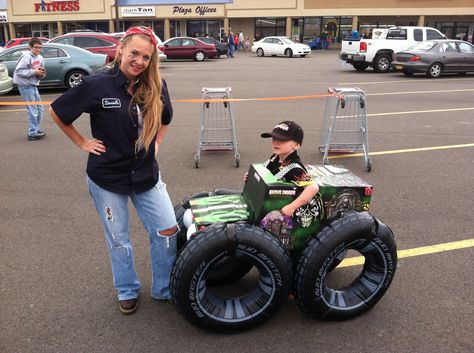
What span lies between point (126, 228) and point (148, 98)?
898 mm

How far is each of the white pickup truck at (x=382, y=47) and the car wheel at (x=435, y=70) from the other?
221 cm

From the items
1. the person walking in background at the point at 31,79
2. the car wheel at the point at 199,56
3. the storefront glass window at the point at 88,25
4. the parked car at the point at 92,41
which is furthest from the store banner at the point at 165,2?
the person walking in background at the point at 31,79

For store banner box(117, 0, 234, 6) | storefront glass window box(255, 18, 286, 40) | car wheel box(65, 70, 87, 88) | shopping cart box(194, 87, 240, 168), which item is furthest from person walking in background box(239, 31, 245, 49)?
shopping cart box(194, 87, 240, 168)

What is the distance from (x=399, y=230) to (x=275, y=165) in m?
1.90

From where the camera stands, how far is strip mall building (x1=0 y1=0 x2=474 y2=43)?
128 feet

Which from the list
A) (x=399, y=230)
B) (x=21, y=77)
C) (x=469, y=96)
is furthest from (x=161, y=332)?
(x=469, y=96)

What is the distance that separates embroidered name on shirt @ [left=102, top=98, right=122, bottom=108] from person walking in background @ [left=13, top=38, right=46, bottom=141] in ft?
19.5

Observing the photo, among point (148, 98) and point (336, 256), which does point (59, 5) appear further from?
point (336, 256)

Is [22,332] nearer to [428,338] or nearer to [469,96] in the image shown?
[428,338]

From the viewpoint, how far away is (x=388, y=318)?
316cm

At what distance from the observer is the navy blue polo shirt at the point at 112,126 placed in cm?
271

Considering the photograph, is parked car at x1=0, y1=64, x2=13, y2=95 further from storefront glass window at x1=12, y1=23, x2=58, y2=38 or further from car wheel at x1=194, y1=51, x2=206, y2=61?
storefront glass window at x1=12, y1=23, x2=58, y2=38

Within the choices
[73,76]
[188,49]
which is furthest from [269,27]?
[73,76]

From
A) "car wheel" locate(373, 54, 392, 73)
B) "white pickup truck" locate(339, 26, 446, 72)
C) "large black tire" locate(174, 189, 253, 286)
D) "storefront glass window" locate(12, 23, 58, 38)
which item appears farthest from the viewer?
"storefront glass window" locate(12, 23, 58, 38)
